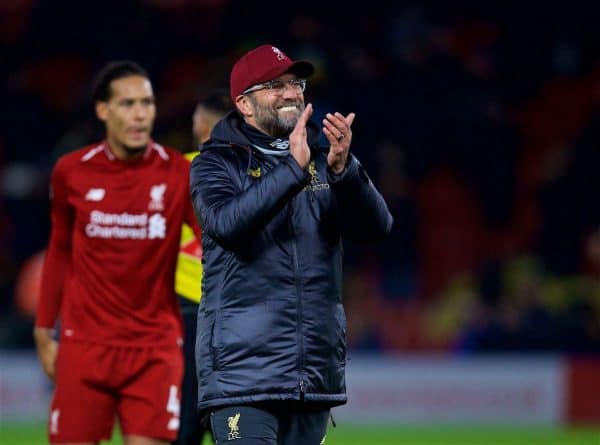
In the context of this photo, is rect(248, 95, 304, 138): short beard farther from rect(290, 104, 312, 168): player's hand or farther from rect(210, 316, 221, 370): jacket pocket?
rect(210, 316, 221, 370): jacket pocket

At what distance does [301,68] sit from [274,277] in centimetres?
79

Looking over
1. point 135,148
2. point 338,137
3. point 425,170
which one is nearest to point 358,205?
point 338,137

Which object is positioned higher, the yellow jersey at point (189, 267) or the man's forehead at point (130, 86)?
the man's forehead at point (130, 86)

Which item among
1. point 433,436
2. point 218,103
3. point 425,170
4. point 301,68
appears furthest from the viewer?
point 425,170

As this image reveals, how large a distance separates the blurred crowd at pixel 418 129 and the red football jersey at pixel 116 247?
6861 mm

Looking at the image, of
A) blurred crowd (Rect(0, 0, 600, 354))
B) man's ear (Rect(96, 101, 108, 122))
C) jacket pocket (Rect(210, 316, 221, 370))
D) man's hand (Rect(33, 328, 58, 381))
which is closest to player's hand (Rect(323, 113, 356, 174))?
jacket pocket (Rect(210, 316, 221, 370))

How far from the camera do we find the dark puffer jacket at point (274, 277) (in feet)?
16.3

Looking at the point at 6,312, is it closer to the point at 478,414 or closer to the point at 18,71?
the point at 18,71

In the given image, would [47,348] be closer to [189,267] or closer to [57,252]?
[57,252]

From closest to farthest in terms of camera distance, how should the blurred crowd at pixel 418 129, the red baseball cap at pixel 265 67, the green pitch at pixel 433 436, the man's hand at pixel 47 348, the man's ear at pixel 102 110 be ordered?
the red baseball cap at pixel 265 67 < the man's hand at pixel 47 348 < the man's ear at pixel 102 110 < the green pitch at pixel 433 436 < the blurred crowd at pixel 418 129

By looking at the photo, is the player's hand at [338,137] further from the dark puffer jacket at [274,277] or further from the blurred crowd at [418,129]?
the blurred crowd at [418,129]

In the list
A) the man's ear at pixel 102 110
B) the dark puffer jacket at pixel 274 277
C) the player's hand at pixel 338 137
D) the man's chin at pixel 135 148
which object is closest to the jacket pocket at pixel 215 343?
the dark puffer jacket at pixel 274 277

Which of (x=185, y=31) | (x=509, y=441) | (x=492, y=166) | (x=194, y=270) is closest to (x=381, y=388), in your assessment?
(x=509, y=441)

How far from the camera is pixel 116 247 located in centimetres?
658
